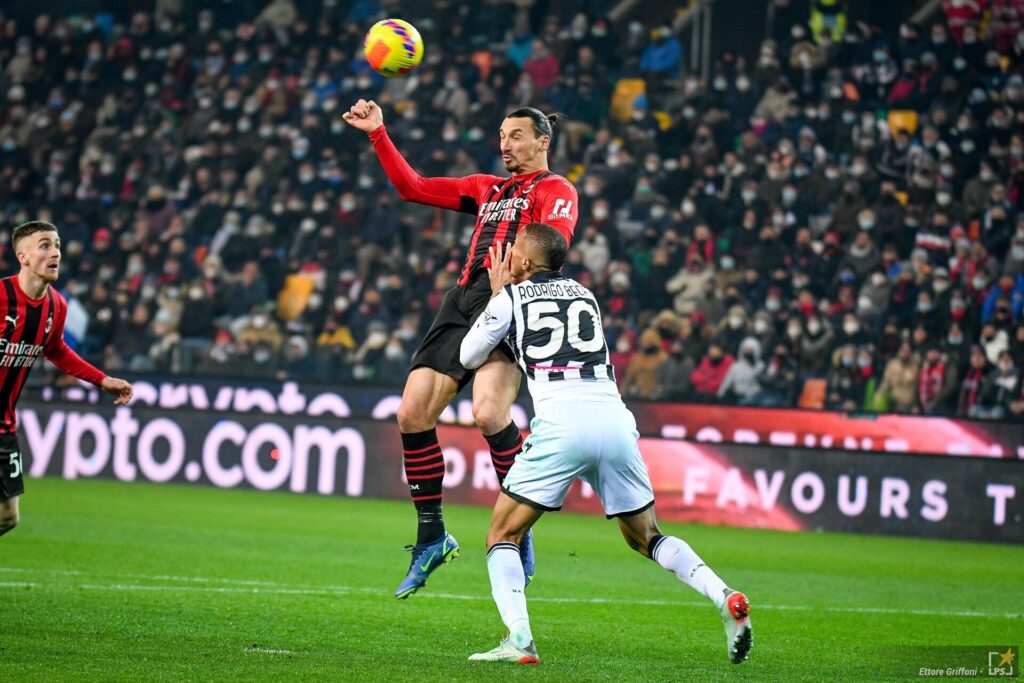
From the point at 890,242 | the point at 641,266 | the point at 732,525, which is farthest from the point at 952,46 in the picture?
the point at 732,525

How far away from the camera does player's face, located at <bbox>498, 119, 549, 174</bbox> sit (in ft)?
23.7

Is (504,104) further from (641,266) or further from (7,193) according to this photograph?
(7,193)

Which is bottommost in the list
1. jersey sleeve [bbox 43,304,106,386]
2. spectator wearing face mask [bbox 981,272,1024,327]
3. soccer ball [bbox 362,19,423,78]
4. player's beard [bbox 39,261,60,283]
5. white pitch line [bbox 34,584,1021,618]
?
white pitch line [bbox 34,584,1021,618]

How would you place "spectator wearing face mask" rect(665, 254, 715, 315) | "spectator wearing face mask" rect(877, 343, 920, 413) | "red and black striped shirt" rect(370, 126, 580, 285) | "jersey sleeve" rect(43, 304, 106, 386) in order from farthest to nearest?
"spectator wearing face mask" rect(665, 254, 715, 315)
"spectator wearing face mask" rect(877, 343, 920, 413)
"jersey sleeve" rect(43, 304, 106, 386)
"red and black striped shirt" rect(370, 126, 580, 285)

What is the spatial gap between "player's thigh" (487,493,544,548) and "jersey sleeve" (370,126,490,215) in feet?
6.05

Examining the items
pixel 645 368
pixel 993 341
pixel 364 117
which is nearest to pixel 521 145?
pixel 364 117

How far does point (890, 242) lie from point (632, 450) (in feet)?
40.2

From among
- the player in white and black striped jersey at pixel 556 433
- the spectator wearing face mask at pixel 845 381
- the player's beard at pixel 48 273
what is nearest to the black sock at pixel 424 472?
the player in white and black striped jersey at pixel 556 433

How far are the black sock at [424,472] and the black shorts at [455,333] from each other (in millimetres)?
357

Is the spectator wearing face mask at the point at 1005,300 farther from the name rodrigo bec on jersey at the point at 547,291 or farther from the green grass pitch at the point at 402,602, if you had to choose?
the name rodrigo bec on jersey at the point at 547,291

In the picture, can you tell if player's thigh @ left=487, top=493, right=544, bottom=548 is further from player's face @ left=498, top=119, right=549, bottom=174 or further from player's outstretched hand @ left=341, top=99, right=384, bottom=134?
player's outstretched hand @ left=341, top=99, right=384, bottom=134

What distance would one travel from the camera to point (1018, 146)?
18.2 meters

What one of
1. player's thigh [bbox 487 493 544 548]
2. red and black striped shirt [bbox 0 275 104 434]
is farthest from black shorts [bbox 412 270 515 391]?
red and black striped shirt [bbox 0 275 104 434]

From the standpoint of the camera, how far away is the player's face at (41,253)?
7301 millimetres
